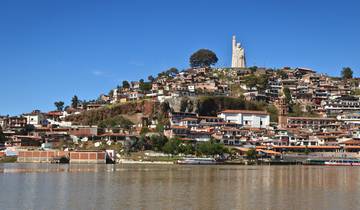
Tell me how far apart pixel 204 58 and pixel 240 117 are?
42.5 m

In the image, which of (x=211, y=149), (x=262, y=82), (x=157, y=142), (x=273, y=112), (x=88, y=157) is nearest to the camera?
(x=88, y=157)

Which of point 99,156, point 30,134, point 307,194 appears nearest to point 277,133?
point 99,156

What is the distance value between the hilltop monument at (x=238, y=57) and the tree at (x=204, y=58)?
202 inches

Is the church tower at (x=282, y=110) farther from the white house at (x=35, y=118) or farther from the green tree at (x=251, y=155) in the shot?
the white house at (x=35, y=118)

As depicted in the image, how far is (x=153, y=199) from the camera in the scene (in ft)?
104

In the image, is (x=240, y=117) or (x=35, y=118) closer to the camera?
(x=240, y=117)

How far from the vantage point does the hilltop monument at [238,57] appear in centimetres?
15248

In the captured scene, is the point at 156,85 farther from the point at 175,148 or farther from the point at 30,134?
the point at 175,148

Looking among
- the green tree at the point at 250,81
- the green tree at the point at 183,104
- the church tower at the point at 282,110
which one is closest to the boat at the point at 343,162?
the church tower at the point at 282,110

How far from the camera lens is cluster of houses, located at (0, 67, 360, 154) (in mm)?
102812

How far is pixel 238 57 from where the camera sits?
153375 mm

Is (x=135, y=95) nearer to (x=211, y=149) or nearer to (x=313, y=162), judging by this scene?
(x=211, y=149)

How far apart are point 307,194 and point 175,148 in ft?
182

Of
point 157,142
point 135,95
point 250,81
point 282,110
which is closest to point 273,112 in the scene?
point 282,110
